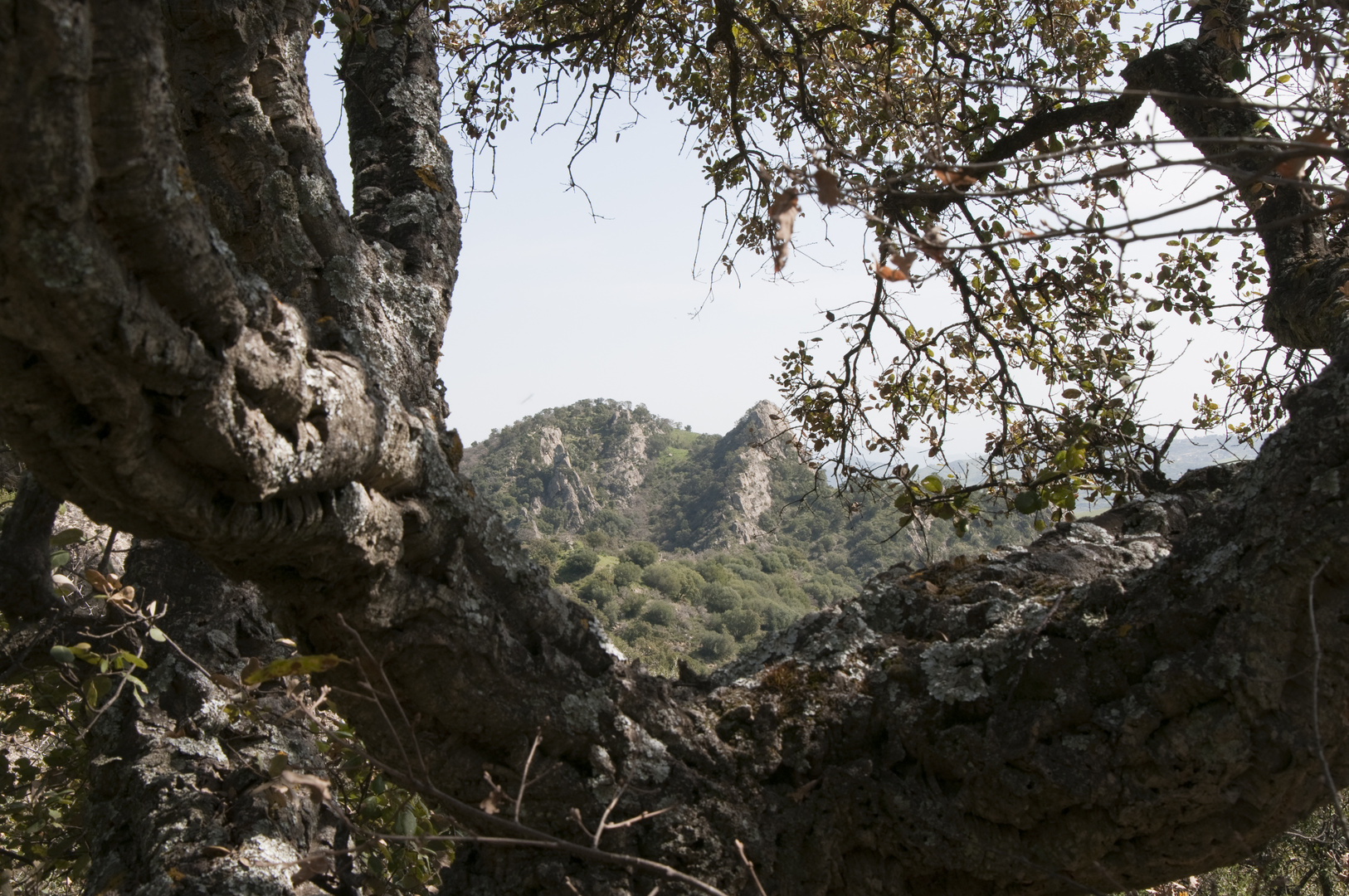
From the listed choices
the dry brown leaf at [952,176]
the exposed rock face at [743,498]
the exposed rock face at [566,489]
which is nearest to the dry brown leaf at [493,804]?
the dry brown leaf at [952,176]

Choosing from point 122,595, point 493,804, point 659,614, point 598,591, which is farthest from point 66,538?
point 598,591

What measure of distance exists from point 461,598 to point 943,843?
1.60 metres

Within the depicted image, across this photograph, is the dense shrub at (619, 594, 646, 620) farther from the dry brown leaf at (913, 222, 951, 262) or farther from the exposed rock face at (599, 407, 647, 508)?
the dry brown leaf at (913, 222, 951, 262)

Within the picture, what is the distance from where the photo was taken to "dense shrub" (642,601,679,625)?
234 ft

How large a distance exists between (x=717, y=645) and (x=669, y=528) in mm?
25666

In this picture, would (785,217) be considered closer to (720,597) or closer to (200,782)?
(200,782)

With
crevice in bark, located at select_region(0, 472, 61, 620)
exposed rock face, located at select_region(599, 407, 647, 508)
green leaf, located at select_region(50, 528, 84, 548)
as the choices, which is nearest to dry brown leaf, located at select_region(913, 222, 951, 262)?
green leaf, located at select_region(50, 528, 84, 548)

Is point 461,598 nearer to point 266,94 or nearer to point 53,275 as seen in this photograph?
point 53,275

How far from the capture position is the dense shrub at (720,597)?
74812 mm

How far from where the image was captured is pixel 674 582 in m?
78.2

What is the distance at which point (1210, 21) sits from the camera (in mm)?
3955

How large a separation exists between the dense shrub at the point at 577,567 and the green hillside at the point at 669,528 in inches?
4.2

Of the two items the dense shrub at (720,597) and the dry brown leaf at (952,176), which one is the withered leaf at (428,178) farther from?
the dense shrub at (720,597)

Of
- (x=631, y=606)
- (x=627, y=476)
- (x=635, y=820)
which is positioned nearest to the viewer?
(x=635, y=820)
